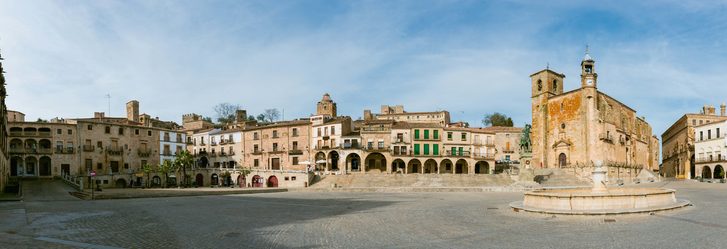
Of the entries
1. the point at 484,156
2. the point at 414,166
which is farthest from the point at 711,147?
the point at 414,166

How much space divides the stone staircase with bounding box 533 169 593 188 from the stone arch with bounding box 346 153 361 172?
23.8 metres

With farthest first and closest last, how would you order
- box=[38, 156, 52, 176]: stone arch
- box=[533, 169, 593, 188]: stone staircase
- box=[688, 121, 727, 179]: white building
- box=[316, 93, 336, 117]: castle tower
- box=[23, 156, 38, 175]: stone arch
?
box=[316, 93, 336, 117]: castle tower < box=[688, 121, 727, 179]: white building < box=[38, 156, 52, 176]: stone arch < box=[23, 156, 38, 175]: stone arch < box=[533, 169, 593, 188]: stone staircase

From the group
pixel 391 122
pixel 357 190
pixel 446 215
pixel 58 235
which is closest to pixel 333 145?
pixel 391 122

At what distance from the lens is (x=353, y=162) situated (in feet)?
226

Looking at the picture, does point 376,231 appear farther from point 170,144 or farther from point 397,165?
point 170,144

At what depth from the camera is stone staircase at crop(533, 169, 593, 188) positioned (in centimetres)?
5097

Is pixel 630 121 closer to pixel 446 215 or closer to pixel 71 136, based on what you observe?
pixel 446 215

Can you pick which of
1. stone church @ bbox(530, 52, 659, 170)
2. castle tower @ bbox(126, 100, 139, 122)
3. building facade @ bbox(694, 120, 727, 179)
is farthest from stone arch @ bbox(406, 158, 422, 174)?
castle tower @ bbox(126, 100, 139, 122)

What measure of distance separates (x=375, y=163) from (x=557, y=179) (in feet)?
80.5

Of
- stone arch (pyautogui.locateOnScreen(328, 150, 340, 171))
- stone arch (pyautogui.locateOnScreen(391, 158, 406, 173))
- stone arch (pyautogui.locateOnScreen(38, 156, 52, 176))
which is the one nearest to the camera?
stone arch (pyautogui.locateOnScreen(38, 156, 52, 176))

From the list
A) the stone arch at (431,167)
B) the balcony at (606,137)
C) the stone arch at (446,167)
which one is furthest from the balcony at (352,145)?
the balcony at (606,137)

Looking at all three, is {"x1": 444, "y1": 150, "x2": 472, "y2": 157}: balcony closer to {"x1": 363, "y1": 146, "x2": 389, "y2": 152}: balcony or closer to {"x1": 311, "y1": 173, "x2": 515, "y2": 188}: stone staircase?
{"x1": 363, "y1": 146, "x2": 389, "y2": 152}: balcony

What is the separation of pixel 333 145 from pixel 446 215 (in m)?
49.5

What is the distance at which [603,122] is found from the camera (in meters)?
60.7
